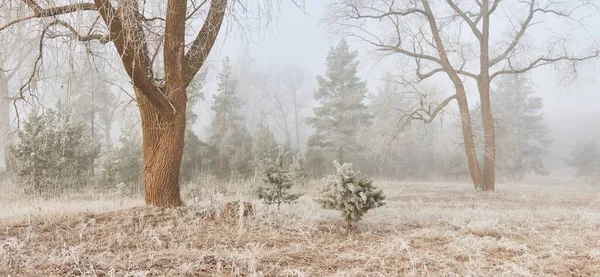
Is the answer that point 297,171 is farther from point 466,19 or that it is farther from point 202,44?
point 202,44

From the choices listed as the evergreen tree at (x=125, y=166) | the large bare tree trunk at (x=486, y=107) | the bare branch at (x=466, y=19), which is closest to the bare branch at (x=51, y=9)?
the evergreen tree at (x=125, y=166)

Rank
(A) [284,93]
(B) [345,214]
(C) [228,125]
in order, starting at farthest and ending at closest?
(A) [284,93] < (C) [228,125] < (B) [345,214]

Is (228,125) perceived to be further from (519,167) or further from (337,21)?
(519,167)

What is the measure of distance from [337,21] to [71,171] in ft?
36.7

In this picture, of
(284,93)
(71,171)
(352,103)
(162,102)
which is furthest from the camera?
(284,93)

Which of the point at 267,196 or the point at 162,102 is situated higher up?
the point at 162,102

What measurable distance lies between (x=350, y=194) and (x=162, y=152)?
8.95 ft

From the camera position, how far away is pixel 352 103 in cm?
2520

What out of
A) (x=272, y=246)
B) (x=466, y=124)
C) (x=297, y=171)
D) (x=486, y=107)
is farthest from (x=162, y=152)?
(x=486, y=107)

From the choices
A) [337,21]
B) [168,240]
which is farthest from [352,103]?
[168,240]

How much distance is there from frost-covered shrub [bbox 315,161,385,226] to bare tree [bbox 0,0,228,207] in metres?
2.31

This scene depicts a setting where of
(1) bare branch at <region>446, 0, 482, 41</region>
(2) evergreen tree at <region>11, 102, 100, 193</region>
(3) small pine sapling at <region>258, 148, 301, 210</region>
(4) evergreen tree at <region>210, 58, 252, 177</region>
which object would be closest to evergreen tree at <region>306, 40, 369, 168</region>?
(4) evergreen tree at <region>210, 58, 252, 177</region>

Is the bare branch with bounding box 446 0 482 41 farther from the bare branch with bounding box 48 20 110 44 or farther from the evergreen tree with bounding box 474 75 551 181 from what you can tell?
the evergreen tree with bounding box 474 75 551 181

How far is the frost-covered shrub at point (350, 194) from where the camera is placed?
4.97m
